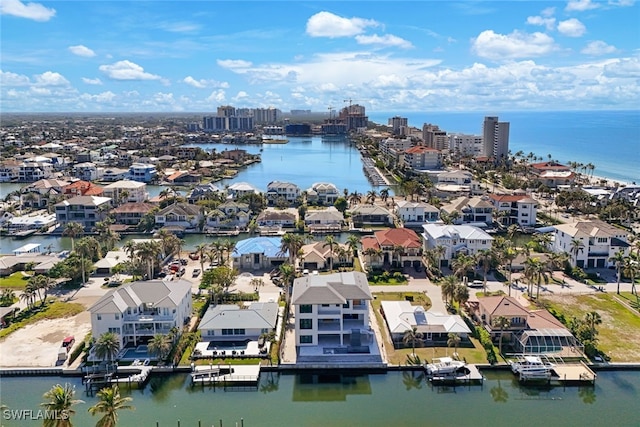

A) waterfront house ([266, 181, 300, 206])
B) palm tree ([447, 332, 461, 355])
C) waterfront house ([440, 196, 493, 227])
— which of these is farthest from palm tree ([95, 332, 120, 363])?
waterfront house ([266, 181, 300, 206])

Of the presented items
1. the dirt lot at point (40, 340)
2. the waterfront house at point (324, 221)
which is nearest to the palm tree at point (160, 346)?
the dirt lot at point (40, 340)

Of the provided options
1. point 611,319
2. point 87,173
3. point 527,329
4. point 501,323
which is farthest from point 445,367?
point 87,173

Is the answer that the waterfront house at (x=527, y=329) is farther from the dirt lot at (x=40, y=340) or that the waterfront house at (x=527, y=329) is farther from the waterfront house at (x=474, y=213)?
the waterfront house at (x=474, y=213)

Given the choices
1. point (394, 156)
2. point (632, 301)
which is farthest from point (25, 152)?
point (632, 301)

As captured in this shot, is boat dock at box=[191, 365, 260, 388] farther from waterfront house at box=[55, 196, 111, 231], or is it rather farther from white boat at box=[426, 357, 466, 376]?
waterfront house at box=[55, 196, 111, 231]

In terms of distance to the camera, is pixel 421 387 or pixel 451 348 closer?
pixel 421 387

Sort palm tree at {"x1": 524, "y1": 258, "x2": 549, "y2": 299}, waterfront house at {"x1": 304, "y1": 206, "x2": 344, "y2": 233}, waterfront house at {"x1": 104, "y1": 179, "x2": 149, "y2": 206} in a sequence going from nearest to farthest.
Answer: palm tree at {"x1": 524, "y1": 258, "x2": 549, "y2": 299} → waterfront house at {"x1": 304, "y1": 206, "x2": 344, "y2": 233} → waterfront house at {"x1": 104, "y1": 179, "x2": 149, "y2": 206}

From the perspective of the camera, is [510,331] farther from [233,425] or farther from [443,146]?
[443,146]
